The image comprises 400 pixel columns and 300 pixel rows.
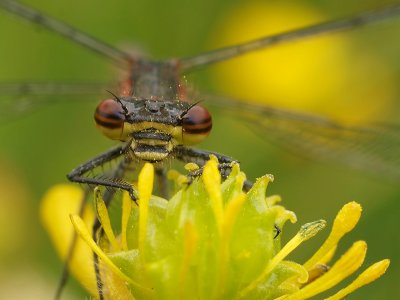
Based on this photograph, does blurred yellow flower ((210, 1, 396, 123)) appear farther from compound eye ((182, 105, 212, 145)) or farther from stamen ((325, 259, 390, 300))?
stamen ((325, 259, 390, 300))

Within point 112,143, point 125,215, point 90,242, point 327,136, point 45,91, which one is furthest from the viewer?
point 112,143

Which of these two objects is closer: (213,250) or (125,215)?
→ (213,250)

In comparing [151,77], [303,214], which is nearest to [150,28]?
[303,214]

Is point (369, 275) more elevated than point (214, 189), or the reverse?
point (214, 189)

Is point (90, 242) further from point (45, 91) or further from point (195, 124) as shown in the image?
point (45, 91)

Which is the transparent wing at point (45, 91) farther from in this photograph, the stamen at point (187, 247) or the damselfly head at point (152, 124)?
the stamen at point (187, 247)

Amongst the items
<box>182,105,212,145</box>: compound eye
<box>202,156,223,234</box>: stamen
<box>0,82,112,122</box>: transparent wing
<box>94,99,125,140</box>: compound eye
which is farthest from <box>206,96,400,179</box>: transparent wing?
<box>202,156,223,234</box>: stamen

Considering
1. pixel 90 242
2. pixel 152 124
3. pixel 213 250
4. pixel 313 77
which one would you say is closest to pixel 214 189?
pixel 213 250

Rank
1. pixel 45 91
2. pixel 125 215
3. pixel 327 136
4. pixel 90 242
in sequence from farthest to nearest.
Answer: pixel 327 136 → pixel 45 91 → pixel 125 215 → pixel 90 242
